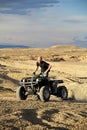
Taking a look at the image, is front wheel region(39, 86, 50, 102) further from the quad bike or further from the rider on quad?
the rider on quad

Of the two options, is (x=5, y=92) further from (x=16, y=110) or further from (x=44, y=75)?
(x=16, y=110)

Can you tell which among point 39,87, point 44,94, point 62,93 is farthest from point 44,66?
point 62,93

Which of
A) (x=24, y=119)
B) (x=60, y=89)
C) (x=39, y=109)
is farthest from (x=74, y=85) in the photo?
(x=24, y=119)

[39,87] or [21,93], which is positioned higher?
[39,87]

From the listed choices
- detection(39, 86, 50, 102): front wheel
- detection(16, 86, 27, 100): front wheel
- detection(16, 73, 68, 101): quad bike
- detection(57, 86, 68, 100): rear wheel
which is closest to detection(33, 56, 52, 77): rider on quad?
detection(16, 73, 68, 101): quad bike

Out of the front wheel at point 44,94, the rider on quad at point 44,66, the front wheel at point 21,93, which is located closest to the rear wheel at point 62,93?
the front wheel at point 44,94

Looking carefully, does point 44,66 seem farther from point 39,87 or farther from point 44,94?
point 44,94

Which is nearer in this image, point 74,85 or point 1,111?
point 1,111

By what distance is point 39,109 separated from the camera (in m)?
15.4

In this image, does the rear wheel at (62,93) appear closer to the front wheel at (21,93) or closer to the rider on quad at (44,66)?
the front wheel at (21,93)

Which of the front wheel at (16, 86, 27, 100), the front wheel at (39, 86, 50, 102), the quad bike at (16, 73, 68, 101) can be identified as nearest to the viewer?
the front wheel at (39, 86, 50, 102)

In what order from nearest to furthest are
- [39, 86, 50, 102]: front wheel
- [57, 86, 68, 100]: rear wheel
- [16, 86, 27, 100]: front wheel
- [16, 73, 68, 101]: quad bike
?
[39, 86, 50, 102]: front wheel < [16, 73, 68, 101]: quad bike < [16, 86, 27, 100]: front wheel < [57, 86, 68, 100]: rear wheel

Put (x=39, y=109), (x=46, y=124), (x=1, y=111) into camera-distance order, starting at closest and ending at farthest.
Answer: (x=46, y=124), (x=1, y=111), (x=39, y=109)

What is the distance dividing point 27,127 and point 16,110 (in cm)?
229
